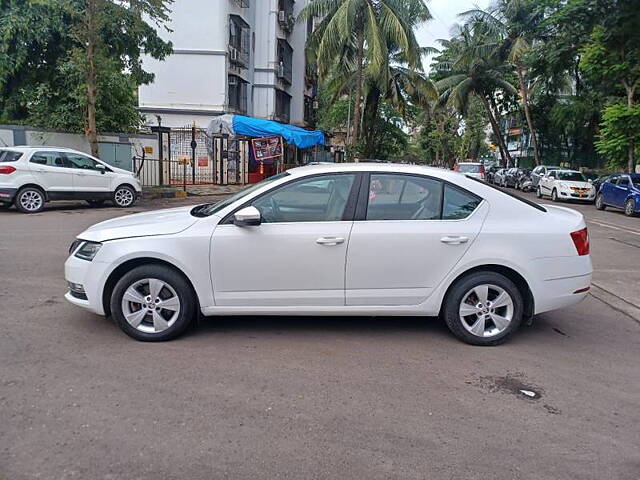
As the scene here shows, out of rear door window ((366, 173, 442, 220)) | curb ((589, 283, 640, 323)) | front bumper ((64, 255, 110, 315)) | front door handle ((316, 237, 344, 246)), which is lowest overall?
curb ((589, 283, 640, 323))

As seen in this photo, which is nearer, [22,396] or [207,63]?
[22,396]

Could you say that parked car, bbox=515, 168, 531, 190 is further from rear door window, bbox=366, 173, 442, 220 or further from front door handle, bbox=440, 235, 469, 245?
front door handle, bbox=440, 235, 469, 245

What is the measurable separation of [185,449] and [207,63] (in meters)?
28.1

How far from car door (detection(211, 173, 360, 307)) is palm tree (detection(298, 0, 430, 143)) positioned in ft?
62.8

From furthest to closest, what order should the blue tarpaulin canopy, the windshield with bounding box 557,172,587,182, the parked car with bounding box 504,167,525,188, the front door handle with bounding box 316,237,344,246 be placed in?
the parked car with bounding box 504,167,525,188 → the windshield with bounding box 557,172,587,182 → the blue tarpaulin canopy → the front door handle with bounding box 316,237,344,246

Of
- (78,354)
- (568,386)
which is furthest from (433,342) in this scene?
(78,354)

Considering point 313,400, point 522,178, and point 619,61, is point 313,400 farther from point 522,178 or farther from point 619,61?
point 522,178

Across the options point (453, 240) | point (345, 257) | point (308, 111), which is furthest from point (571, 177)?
point (345, 257)

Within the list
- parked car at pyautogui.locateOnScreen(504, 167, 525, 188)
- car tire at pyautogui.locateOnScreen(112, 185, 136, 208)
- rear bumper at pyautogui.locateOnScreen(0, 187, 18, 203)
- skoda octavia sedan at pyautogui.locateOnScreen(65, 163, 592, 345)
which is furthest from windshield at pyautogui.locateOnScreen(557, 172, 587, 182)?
skoda octavia sedan at pyautogui.locateOnScreen(65, 163, 592, 345)

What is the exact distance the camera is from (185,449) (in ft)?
11.0

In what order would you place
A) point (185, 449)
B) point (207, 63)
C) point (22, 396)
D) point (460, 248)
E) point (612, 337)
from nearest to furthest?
1. point (185, 449)
2. point (22, 396)
3. point (460, 248)
4. point (612, 337)
5. point (207, 63)

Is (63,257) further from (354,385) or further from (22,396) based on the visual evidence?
(354,385)

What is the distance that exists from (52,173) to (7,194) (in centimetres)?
114

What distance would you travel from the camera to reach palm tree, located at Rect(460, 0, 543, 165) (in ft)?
114
